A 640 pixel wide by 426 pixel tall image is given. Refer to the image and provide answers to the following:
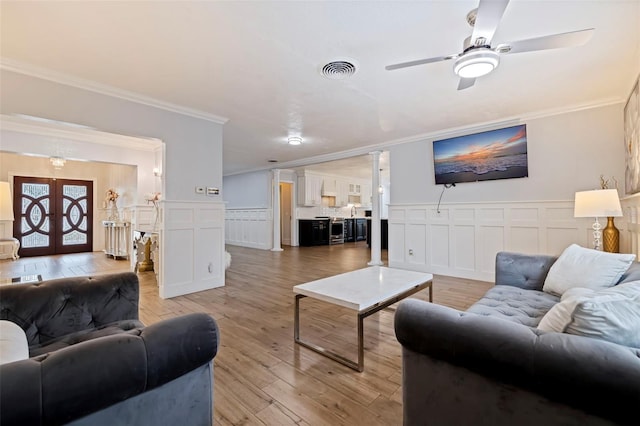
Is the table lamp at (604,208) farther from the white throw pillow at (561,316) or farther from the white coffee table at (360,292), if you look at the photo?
the white throw pillow at (561,316)

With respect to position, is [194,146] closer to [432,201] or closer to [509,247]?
[432,201]

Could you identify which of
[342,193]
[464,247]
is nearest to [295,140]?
[464,247]

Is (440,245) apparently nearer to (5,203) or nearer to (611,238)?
(611,238)

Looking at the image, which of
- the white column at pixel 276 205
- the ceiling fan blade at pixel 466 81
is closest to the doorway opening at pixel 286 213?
the white column at pixel 276 205

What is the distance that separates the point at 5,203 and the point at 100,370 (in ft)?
6.62

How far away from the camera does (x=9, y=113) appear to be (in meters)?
2.63

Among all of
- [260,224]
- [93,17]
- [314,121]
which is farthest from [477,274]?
[260,224]

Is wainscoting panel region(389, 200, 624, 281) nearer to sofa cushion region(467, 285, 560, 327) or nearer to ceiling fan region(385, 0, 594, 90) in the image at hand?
sofa cushion region(467, 285, 560, 327)

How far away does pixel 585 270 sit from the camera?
1.89 m

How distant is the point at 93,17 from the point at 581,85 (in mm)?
4658

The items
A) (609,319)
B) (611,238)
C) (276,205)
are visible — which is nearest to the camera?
(609,319)

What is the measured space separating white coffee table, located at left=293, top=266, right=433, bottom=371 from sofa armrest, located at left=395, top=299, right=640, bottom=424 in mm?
854

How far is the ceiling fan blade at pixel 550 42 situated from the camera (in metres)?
1.67

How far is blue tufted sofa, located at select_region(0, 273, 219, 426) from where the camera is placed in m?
0.70
